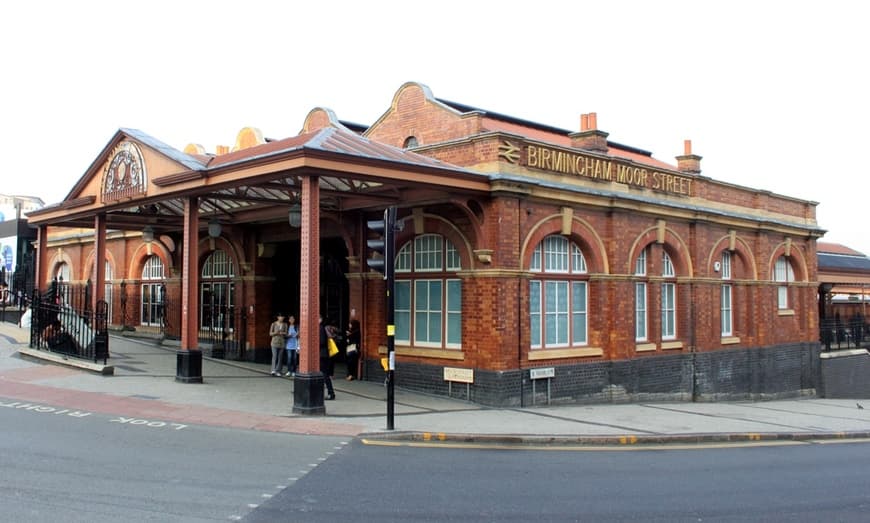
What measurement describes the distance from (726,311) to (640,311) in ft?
15.7

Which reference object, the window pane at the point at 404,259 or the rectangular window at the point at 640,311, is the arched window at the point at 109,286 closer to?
the window pane at the point at 404,259

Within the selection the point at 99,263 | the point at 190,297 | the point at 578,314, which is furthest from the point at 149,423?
the point at 578,314

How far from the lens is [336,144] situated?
12.1m

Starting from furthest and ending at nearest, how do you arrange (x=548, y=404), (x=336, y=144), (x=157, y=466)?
(x=548, y=404) → (x=336, y=144) → (x=157, y=466)

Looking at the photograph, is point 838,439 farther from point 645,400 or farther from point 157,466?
point 157,466

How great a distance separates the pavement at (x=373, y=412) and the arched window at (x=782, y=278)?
6121mm

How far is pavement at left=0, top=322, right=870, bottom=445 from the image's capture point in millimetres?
11305

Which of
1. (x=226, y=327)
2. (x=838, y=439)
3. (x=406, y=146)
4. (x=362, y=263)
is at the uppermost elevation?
(x=406, y=146)

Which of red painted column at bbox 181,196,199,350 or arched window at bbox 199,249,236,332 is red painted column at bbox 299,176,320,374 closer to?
red painted column at bbox 181,196,199,350

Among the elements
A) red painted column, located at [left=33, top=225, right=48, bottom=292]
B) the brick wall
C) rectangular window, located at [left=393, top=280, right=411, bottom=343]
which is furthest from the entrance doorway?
red painted column, located at [left=33, top=225, right=48, bottom=292]

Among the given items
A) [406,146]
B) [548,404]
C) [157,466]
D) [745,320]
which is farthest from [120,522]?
[745,320]

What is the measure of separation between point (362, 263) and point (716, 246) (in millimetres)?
10438

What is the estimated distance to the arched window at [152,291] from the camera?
968 inches

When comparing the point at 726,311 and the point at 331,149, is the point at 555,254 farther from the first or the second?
the point at 726,311
